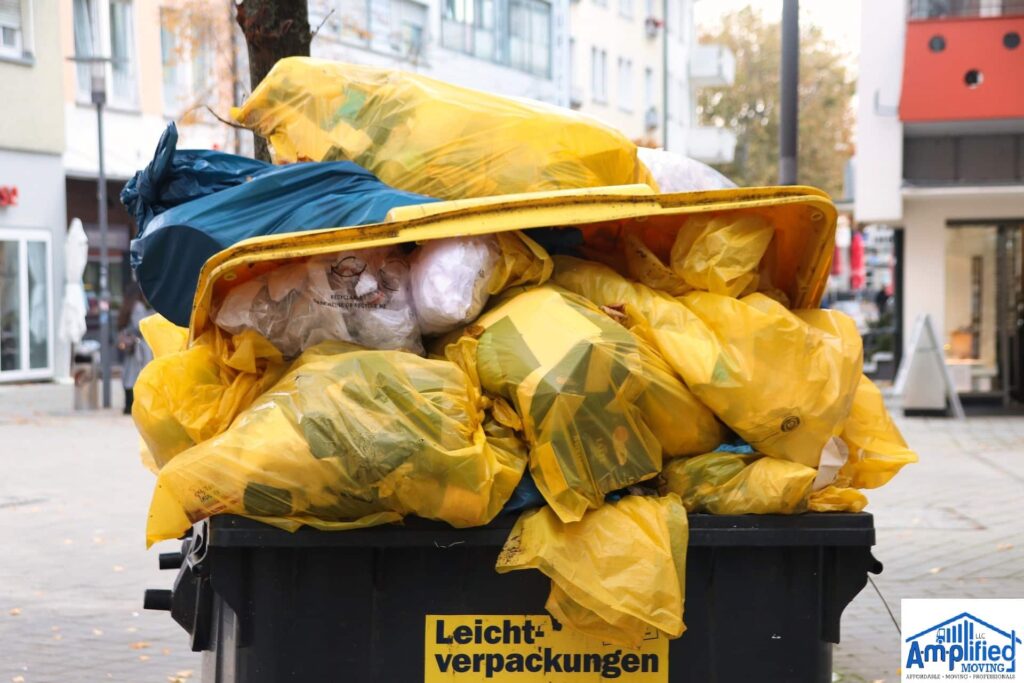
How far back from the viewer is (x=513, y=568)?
3.12 m

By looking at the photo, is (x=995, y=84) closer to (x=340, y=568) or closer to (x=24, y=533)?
(x=24, y=533)

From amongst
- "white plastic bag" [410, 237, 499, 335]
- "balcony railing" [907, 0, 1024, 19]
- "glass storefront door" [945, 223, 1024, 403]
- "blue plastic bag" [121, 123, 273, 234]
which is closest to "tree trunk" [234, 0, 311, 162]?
"blue plastic bag" [121, 123, 273, 234]

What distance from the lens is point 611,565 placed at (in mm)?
3115

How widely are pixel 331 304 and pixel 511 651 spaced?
0.97 meters

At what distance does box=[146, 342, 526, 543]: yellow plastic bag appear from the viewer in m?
3.07

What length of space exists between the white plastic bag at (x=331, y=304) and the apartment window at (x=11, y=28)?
20824 mm

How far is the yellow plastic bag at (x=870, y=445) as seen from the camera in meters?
3.68

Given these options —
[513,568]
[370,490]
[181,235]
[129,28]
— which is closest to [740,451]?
[513,568]

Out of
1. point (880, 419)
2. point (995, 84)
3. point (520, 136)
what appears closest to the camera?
point (880, 419)

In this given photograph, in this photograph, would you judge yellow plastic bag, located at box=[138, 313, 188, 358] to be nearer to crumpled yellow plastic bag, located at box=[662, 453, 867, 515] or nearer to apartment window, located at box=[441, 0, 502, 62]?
crumpled yellow plastic bag, located at box=[662, 453, 867, 515]

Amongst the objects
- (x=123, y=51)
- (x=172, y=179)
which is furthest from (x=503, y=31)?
(x=172, y=179)

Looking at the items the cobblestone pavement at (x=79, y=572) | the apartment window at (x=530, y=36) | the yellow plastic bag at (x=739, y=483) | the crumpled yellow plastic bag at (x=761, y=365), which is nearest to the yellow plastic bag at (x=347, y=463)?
the yellow plastic bag at (x=739, y=483)

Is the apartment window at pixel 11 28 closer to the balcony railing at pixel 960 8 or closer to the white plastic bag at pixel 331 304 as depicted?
the balcony railing at pixel 960 8

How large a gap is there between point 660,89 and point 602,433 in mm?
48908
